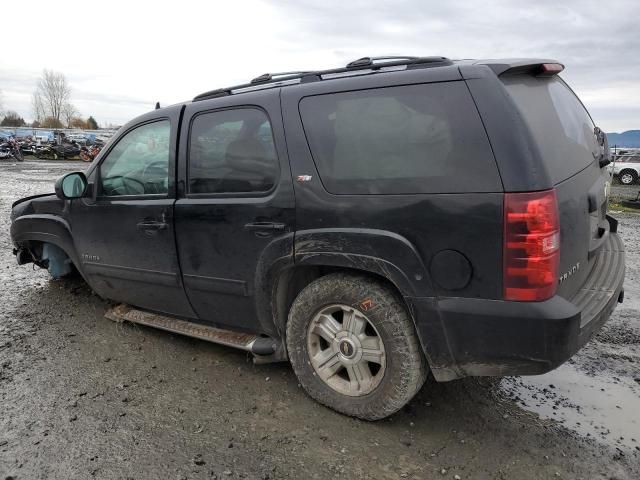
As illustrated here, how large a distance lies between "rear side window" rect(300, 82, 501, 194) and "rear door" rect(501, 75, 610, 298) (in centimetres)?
27

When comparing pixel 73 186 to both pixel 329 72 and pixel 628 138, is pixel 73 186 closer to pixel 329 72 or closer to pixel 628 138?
pixel 329 72

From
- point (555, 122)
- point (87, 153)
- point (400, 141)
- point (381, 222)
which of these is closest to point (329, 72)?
point (400, 141)

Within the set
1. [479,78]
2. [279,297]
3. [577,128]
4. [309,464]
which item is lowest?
[309,464]

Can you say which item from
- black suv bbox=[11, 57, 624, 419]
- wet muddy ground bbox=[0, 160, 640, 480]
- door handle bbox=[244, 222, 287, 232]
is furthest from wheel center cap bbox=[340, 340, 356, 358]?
door handle bbox=[244, 222, 287, 232]

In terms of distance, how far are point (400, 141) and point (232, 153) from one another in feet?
3.87

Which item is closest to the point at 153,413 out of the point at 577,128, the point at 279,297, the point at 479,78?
the point at 279,297

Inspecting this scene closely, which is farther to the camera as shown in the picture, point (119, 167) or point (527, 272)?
point (119, 167)

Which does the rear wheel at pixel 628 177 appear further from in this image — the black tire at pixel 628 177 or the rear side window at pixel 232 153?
the rear side window at pixel 232 153

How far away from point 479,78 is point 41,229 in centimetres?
396

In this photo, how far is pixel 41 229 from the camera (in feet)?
14.4

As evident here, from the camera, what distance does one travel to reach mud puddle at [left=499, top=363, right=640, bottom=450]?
2.74 meters

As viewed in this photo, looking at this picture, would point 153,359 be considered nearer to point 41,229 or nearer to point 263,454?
point 263,454

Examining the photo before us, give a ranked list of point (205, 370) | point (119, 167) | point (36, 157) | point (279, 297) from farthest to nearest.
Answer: point (36, 157), point (119, 167), point (205, 370), point (279, 297)

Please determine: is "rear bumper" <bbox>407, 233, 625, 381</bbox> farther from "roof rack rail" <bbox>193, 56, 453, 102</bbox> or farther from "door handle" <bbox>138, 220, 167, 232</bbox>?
"door handle" <bbox>138, 220, 167, 232</bbox>
